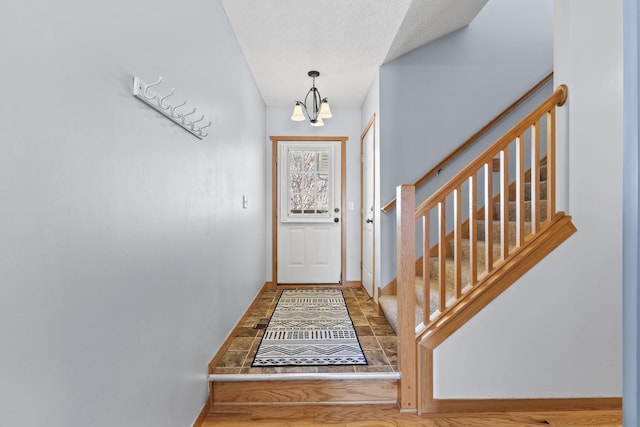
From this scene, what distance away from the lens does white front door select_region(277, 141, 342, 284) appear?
179 inches

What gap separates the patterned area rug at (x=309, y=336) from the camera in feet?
7.10

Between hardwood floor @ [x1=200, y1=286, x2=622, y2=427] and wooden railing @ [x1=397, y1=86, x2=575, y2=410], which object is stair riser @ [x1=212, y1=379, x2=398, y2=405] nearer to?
hardwood floor @ [x1=200, y1=286, x2=622, y2=427]

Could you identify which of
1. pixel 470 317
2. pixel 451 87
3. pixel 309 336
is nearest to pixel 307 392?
pixel 309 336

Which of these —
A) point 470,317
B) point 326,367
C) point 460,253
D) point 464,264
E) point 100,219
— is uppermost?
point 100,219

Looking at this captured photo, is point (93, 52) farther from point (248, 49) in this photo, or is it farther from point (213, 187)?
point (248, 49)

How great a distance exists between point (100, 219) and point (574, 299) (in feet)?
7.16

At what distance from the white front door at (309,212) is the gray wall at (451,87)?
138 centimetres

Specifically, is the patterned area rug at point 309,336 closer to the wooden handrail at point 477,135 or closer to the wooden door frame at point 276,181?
the wooden door frame at point 276,181

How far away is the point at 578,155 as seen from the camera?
6.27 feet

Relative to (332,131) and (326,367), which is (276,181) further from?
(326,367)

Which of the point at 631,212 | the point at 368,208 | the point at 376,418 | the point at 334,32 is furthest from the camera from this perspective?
the point at 368,208

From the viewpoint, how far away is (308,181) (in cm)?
457

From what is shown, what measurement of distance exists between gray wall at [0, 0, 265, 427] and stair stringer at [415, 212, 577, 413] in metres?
1.15

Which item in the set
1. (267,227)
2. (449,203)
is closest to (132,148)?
(449,203)
